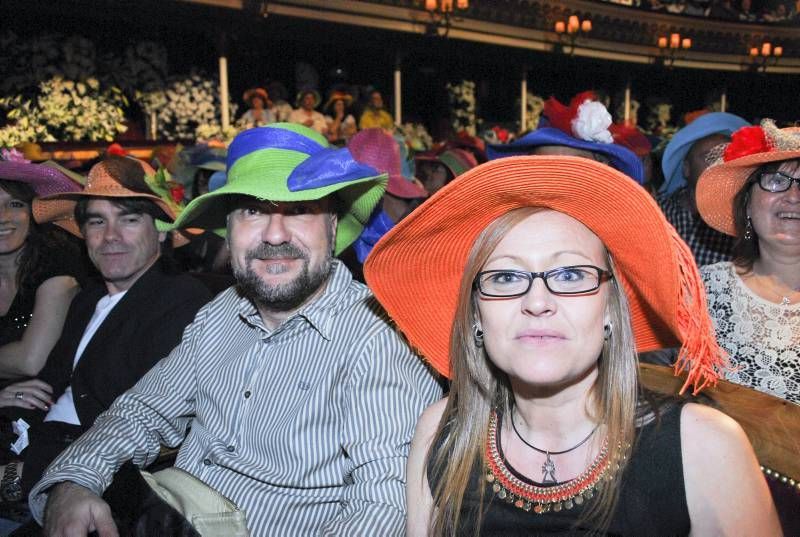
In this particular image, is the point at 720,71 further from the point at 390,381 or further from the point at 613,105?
the point at 390,381

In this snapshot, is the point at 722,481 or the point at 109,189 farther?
the point at 109,189

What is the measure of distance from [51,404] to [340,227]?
4.80ft

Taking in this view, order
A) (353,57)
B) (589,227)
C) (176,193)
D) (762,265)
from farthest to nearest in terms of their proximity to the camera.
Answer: (353,57), (176,193), (762,265), (589,227)

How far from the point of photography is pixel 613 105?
16.8m

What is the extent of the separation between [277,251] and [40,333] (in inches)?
65.4

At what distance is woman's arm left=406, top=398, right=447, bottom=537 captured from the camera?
154 centimetres

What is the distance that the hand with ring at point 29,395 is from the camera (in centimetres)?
282

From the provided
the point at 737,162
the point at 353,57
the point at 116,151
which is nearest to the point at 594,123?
the point at 737,162

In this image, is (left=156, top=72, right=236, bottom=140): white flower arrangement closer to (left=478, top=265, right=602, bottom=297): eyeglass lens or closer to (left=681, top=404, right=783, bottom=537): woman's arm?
(left=478, top=265, right=602, bottom=297): eyeglass lens

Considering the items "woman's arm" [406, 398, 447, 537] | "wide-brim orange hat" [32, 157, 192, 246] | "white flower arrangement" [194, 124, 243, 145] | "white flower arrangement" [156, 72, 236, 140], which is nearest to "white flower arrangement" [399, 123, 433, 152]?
"white flower arrangement" [194, 124, 243, 145]

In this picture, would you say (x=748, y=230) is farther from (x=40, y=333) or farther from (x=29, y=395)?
(x=40, y=333)

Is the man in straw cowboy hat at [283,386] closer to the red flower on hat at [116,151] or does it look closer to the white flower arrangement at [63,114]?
the red flower on hat at [116,151]

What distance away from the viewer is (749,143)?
7.61ft

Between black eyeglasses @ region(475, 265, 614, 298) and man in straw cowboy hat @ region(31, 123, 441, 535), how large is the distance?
0.63 meters
